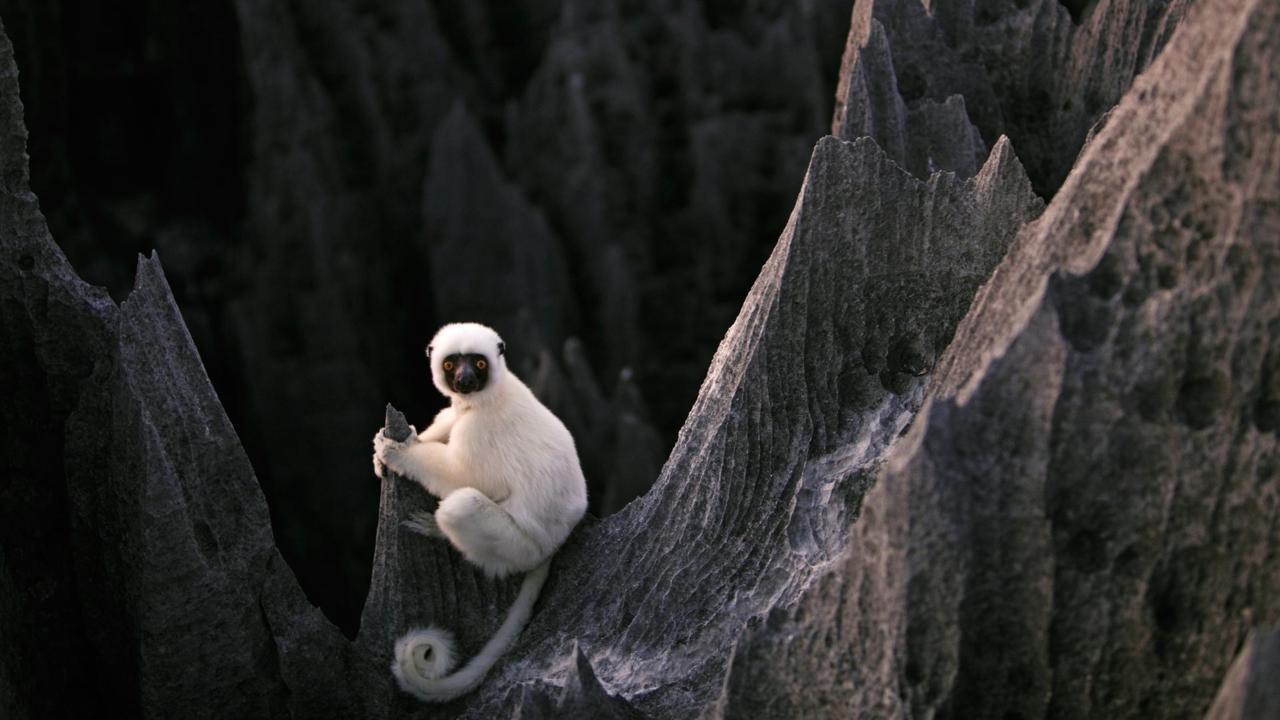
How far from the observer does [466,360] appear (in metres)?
3.34

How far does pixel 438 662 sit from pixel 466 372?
2.47ft

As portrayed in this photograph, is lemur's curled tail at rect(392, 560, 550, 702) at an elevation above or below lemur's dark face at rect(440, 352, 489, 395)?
below

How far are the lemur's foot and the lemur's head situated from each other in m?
0.34

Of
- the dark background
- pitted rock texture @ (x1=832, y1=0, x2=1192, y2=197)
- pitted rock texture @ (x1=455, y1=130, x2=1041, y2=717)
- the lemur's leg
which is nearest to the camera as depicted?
pitted rock texture @ (x1=455, y1=130, x2=1041, y2=717)

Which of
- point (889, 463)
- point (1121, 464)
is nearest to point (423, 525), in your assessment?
point (889, 463)

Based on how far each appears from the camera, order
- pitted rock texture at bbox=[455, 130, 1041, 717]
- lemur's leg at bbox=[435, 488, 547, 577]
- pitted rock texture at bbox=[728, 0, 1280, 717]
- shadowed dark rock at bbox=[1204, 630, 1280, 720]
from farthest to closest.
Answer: lemur's leg at bbox=[435, 488, 547, 577]
pitted rock texture at bbox=[455, 130, 1041, 717]
pitted rock texture at bbox=[728, 0, 1280, 717]
shadowed dark rock at bbox=[1204, 630, 1280, 720]

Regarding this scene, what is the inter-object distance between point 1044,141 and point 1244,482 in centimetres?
287

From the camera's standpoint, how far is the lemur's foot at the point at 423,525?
326cm

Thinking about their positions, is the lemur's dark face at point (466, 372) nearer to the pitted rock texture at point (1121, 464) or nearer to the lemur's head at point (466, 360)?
the lemur's head at point (466, 360)

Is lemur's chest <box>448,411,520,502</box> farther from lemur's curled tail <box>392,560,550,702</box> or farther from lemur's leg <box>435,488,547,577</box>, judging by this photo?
lemur's curled tail <box>392,560,550,702</box>

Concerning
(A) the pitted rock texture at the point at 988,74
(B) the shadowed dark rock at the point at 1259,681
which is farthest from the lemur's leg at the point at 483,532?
(A) the pitted rock texture at the point at 988,74

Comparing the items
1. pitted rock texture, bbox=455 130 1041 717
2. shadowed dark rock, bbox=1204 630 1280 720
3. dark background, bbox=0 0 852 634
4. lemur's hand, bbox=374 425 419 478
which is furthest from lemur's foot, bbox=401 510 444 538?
dark background, bbox=0 0 852 634

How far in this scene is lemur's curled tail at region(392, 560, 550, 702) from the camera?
10.6 ft

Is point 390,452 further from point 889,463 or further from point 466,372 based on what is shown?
point 889,463
